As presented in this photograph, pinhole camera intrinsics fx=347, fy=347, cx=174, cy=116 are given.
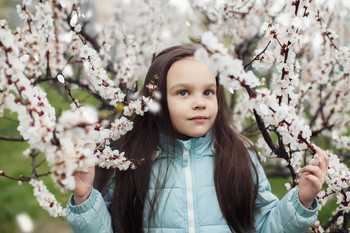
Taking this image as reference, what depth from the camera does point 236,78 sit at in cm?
110

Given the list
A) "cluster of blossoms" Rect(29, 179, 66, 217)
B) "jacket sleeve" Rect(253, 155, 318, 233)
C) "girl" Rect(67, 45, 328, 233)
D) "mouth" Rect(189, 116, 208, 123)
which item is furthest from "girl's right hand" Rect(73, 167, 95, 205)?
"jacket sleeve" Rect(253, 155, 318, 233)

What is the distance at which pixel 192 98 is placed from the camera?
1.64 metres

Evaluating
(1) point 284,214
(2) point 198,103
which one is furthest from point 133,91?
(1) point 284,214

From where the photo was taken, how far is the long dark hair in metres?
1.75

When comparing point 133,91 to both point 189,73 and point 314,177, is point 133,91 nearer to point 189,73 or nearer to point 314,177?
point 189,73

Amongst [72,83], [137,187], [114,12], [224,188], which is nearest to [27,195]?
[72,83]

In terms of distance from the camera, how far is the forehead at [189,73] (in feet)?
5.40

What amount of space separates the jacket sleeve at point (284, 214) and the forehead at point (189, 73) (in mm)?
657

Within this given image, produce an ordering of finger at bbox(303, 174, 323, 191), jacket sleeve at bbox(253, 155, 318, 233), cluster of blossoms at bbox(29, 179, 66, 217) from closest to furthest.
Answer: finger at bbox(303, 174, 323, 191) < jacket sleeve at bbox(253, 155, 318, 233) < cluster of blossoms at bbox(29, 179, 66, 217)

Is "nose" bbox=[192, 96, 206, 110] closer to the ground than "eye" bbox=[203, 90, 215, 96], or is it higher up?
closer to the ground

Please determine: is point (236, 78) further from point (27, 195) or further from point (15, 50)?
point (27, 195)

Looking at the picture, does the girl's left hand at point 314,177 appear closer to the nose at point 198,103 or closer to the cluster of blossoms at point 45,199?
the nose at point 198,103

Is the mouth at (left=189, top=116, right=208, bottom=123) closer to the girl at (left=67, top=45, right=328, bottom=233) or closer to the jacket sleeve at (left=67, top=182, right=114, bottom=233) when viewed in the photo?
the girl at (left=67, top=45, right=328, bottom=233)

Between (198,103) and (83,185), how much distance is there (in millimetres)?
629
